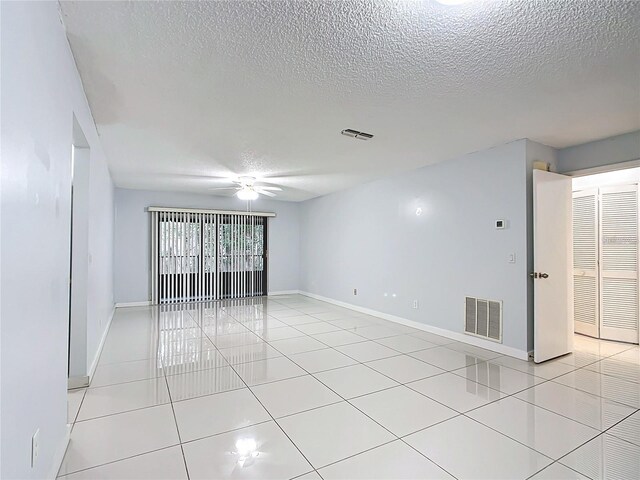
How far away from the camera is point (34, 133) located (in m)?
1.46

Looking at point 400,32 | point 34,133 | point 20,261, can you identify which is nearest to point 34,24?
point 34,133

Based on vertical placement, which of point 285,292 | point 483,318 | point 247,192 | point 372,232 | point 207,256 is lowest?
point 285,292

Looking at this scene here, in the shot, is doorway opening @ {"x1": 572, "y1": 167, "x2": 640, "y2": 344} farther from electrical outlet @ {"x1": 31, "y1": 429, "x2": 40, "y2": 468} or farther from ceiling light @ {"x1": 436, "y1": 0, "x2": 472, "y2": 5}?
electrical outlet @ {"x1": 31, "y1": 429, "x2": 40, "y2": 468}

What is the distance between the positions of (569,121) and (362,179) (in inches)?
126

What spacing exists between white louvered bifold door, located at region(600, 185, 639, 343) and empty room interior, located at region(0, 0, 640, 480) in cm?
3

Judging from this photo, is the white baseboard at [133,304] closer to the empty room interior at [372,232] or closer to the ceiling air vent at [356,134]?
the empty room interior at [372,232]

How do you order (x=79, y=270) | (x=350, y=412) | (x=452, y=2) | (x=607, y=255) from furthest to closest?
(x=607, y=255) → (x=79, y=270) → (x=350, y=412) → (x=452, y=2)

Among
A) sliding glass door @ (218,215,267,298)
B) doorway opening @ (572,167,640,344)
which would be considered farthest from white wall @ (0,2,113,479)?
sliding glass door @ (218,215,267,298)

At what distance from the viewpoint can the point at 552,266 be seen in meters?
3.94

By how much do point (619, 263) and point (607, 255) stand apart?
0.57 feet

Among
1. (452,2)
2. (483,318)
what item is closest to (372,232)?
(483,318)

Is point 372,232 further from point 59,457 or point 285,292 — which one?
point 59,457

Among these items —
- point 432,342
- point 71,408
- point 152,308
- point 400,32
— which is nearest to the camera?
point 400,32

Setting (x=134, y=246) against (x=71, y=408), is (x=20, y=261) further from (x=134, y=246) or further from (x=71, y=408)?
(x=134, y=246)
